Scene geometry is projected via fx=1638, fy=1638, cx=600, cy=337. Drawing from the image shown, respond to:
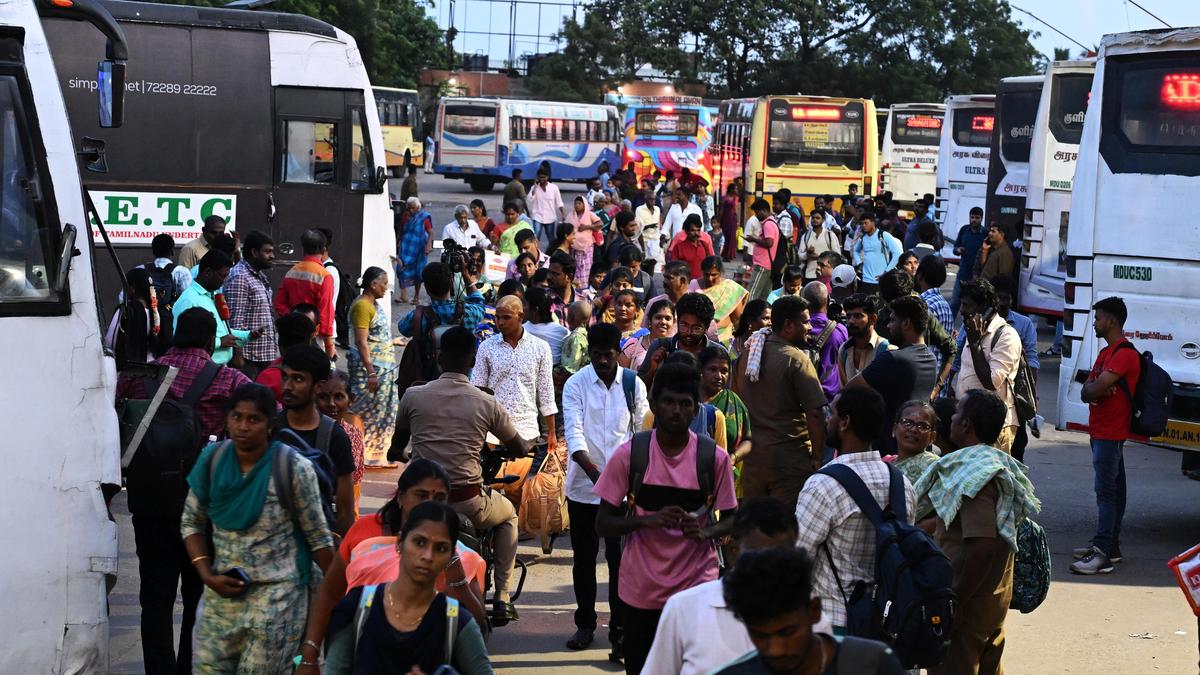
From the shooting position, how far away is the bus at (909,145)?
42781 millimetres

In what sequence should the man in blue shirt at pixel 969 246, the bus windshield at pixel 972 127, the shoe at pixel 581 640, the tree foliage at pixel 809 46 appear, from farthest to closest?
1. the tree foliage at pixel 809 46
2. the bus windshield at pixel 972 127
3. the man in blue shirt at pixel 969 246
4. the shoe at pixel 581 640

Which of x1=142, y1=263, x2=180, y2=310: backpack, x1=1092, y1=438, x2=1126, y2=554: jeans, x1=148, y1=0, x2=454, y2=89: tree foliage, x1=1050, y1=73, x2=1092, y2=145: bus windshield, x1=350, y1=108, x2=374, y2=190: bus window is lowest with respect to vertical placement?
x1=1092, y1=438, x2=1126, y2=554: jeans

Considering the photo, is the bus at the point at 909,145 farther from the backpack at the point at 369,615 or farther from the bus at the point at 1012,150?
the backpack at the point at 369,615

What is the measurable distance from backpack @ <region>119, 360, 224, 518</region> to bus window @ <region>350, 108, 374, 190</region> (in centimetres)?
1026

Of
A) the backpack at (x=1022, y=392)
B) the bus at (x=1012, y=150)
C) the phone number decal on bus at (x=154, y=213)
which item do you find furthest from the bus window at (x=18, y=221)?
the bus at (x=1012, y=150)

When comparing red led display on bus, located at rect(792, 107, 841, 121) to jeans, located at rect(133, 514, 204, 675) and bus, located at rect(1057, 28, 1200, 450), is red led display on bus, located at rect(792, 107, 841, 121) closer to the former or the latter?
bus, located at rect(1057, 28, 1200, 450)

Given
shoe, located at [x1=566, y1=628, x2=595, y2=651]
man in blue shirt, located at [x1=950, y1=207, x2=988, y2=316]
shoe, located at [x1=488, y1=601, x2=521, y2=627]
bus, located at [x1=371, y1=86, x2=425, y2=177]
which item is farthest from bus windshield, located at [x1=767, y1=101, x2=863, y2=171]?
shoe, located at [x1=488, y1=601, x2=521, y2=627]

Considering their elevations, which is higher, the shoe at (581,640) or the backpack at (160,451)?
the backpack at (160,451)

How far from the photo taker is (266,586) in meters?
5.45

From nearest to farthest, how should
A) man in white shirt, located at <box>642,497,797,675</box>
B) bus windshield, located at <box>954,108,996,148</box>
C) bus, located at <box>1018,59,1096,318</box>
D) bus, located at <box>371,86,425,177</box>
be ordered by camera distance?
man in white shirt, located at <box>642,497,797,675</box> → bus, located at <box>1018,59,1096,318</box> → bus windshield, located at <box>954,108,996,148</box> → bus, located at <box>371,86,425,177</box>

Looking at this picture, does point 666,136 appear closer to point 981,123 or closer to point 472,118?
point 472,118

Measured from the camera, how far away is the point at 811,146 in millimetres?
33281

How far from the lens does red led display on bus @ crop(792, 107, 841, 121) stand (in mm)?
33312

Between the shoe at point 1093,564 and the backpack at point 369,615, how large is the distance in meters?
6.13
